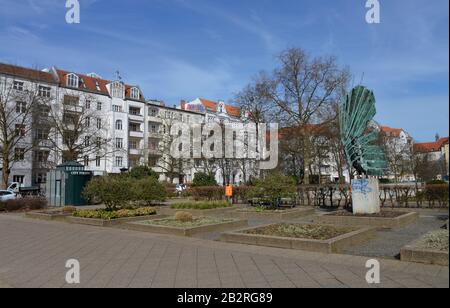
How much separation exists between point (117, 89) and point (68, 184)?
42994 mm

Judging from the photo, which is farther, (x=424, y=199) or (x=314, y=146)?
(x=314, y=146)

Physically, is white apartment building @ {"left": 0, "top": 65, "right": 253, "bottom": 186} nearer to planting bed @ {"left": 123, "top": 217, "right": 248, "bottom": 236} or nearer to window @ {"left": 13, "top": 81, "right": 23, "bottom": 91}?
Answer: window @ {"left": 13, "top": 81, "right": 23, "bottom": 91}

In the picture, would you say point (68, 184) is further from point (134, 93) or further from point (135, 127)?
point (134, 93)

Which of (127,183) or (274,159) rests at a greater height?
(274,159)

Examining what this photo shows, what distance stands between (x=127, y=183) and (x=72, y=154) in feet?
81.2

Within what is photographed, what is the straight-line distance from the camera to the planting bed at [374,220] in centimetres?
1416

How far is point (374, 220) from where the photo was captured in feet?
47.4

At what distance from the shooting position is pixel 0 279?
7445mm

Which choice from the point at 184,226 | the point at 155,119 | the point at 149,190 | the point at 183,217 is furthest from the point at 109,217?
the point at 155,119

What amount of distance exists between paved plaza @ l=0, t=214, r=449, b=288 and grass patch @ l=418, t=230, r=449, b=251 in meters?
0.86

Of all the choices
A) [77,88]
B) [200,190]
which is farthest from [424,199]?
[77,88]

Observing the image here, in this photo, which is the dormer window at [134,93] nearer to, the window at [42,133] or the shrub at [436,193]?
the window at [42,133]
